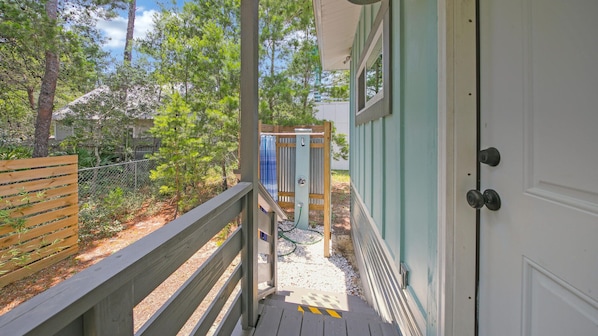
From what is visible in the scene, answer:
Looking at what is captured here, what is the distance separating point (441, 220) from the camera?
35.8 inches

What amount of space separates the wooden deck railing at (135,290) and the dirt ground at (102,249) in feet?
10.1

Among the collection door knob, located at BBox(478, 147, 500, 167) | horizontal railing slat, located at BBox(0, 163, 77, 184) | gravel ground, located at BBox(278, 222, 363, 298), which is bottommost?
gravel ground, located at BBox(278, 222, 363, 298)

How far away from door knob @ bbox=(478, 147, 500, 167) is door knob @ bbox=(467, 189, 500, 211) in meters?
0.09

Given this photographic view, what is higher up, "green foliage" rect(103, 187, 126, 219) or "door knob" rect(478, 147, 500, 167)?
"door knob" rect(478, 147, 500, 167)

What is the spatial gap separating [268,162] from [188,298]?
12.8ft

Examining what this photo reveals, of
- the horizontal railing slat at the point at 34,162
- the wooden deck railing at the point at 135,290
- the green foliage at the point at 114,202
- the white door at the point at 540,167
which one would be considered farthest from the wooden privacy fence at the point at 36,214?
the white door at the point at 540,167

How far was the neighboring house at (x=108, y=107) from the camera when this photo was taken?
6840 millimetres

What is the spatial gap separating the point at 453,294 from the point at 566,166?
0.53 metres

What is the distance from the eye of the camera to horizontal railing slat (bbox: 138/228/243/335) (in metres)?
0.72

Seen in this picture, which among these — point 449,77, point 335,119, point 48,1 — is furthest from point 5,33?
point 335,119

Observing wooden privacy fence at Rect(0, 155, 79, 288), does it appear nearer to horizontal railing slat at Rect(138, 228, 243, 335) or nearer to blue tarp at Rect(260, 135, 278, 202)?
blue tarp at Rect(260, 135, 278, 202)

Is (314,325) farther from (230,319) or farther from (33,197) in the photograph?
(33,197)

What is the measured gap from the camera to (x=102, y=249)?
166 inches

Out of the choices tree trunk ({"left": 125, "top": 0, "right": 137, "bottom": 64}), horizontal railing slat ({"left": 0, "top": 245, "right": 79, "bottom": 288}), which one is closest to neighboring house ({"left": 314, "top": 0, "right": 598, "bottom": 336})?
horizontal railing slat ({"left": 0, "top": 245, "right": 79, "bottom": 288})
